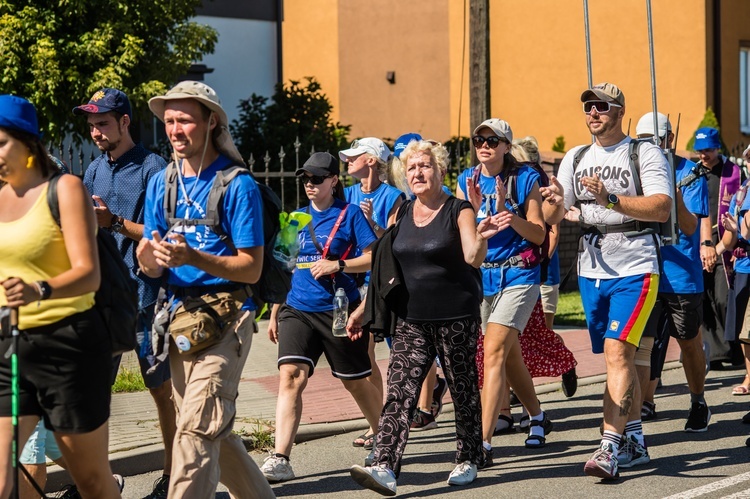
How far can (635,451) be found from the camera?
7113 mm

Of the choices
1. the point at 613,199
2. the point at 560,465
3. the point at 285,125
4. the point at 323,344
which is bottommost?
the point at 560,465

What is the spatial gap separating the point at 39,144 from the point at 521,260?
11.7ft

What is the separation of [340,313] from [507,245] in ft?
3.78

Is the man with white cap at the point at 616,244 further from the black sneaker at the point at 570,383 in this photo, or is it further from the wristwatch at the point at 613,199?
the black sneaker at the point at 570,383

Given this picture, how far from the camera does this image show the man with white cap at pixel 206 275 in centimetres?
484

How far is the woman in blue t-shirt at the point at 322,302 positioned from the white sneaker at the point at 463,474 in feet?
2.48

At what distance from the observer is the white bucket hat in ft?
16.3

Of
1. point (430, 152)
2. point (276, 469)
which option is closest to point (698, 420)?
point (430, 152)

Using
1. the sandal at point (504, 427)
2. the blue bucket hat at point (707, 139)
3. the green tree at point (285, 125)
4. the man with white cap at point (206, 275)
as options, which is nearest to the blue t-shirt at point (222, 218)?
the man with white cap at point (206, 275)

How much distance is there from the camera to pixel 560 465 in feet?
23.5

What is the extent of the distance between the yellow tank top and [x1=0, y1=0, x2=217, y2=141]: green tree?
11.8 m

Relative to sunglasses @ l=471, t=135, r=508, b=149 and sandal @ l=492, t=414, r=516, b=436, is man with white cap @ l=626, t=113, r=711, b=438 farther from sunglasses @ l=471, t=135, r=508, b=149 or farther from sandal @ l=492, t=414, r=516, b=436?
sunglasses @ l=471, t=135, r=508, b=149

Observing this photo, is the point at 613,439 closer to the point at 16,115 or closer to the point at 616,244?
the point at 616,244

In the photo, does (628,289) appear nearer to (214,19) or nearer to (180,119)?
(180,119)
